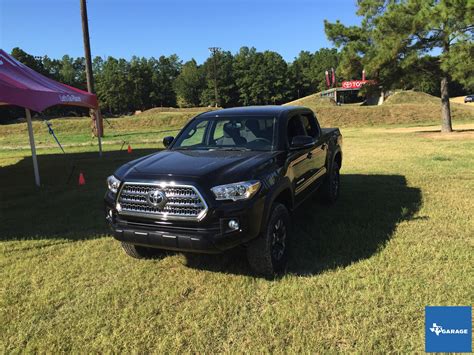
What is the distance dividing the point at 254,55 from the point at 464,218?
359 feet

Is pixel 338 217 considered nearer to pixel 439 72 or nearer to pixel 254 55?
pixel 439 72

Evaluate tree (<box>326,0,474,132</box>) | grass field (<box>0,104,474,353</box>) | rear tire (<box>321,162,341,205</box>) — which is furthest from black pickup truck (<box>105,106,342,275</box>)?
tree (<box>326,0,474,132</box>)

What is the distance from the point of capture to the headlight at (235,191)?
3684mm

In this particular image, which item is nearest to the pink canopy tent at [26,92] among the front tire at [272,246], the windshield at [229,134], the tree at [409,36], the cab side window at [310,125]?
the windshield at [229,134]

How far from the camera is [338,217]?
614 cm

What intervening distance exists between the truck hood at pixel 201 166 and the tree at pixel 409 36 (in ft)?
50.5

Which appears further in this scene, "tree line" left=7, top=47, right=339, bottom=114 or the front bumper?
"tree line" left=7, top=47, right=339, bottom=114

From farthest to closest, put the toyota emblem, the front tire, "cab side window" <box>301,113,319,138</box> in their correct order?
"cab side window" <box>301,113,319,138</box>, the front tire, the toyota emblem

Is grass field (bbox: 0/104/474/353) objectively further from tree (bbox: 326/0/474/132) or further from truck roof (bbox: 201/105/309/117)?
tree (bbox: 326/0/474/132)

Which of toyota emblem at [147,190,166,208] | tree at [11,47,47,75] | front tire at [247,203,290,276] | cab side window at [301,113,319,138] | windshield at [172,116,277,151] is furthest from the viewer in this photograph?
tree at [11,47,47,75]

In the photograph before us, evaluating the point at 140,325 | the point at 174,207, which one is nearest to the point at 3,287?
the point at 140,325

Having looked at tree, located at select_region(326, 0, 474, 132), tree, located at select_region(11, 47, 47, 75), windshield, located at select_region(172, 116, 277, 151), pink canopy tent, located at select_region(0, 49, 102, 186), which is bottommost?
windshield, located at select_region(172, 116, 277, 151)

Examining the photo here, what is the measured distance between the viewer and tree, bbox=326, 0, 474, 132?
650 inches

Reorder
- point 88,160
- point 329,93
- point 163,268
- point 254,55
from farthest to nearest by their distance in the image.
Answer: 1. point 254,55
2. point 329,93
3. point 88,160
4. point 163,268
